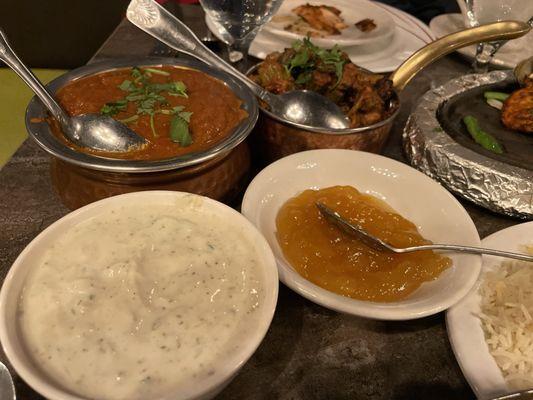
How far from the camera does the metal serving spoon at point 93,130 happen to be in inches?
50.6

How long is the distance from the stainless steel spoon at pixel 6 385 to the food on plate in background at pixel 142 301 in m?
0.18

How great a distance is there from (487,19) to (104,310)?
214cm

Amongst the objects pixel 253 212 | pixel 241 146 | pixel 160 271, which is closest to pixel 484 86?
pixel 241 146

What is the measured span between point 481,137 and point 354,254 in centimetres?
86

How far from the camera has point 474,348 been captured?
1077 millimetres

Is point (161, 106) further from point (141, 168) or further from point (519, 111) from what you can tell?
point (519, 111)

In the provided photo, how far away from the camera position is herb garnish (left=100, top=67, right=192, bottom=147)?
1.32m

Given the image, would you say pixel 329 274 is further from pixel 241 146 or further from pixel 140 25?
pixel 140 25

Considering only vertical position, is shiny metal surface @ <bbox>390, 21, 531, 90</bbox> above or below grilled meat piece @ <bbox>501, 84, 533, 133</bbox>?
above

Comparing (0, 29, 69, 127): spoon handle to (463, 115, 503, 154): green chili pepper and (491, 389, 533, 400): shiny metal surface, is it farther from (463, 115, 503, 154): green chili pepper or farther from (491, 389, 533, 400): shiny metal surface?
(463, 115, 503, 154): green chili pepper

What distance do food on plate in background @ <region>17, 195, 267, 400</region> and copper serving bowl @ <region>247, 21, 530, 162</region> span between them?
1.77 feet

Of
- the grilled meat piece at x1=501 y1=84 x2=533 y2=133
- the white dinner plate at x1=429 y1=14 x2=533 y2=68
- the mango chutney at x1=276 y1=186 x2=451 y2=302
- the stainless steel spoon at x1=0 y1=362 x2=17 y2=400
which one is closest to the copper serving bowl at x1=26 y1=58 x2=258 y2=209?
the mango chutney at x1=276 y1=186 x2=451 y2=302

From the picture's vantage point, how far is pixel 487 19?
2.17 metres

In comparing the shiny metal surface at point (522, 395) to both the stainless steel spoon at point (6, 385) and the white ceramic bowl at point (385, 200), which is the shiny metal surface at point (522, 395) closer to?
the white ceramic bowl at point (385, 200)
